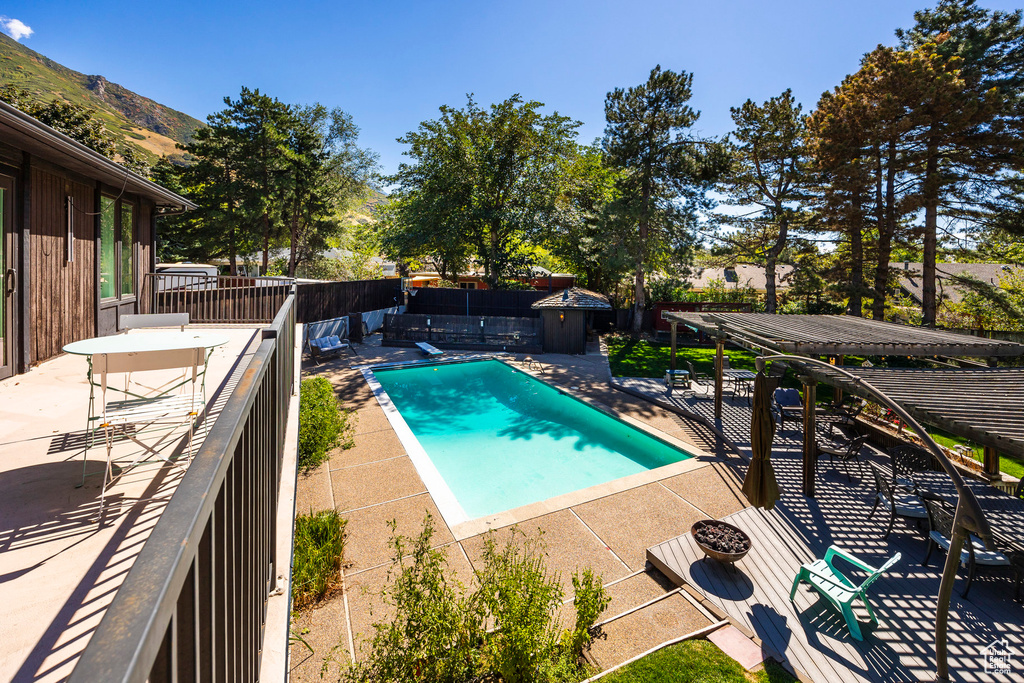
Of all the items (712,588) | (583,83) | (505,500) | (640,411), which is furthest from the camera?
(583,83)

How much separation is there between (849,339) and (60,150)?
36.5ft

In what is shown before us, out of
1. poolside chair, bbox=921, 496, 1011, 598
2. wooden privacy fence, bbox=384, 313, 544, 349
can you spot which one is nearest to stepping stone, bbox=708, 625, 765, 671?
poolside chair, bbox=921, 496, 1011, 598

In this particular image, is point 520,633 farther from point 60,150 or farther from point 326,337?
point 326,337

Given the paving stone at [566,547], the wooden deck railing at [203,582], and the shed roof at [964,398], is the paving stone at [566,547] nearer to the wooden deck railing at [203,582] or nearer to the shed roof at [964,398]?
the wooden deck railing at [203,582]

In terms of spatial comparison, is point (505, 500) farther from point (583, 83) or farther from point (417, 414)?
point (583, 83)

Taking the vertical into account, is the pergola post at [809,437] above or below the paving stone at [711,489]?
above

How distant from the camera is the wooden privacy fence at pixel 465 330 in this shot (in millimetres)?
18062

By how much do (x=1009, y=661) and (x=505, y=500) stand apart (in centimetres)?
587

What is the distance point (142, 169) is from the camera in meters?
27.1

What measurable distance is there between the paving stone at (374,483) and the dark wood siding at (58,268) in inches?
164

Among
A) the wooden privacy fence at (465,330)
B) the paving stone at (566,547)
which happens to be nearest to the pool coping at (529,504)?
the paving stone at (566,547)

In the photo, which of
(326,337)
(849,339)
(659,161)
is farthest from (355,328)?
(849,339)

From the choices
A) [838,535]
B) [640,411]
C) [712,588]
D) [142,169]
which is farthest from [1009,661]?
[142,169]

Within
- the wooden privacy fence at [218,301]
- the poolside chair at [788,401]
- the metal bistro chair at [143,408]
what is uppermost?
the wooden privacy fence at [218,301]
